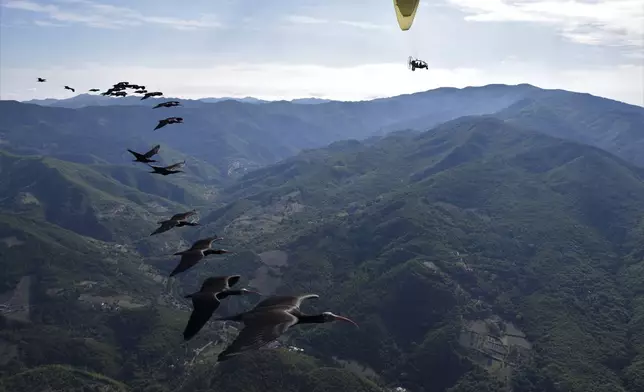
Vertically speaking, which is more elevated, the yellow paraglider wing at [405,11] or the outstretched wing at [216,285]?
the yellow paraglider wing at [405,11]

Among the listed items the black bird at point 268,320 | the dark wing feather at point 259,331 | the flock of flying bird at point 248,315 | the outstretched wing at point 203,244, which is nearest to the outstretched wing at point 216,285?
the flock of flying bird at point 248,315

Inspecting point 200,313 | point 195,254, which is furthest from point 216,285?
point 195,254

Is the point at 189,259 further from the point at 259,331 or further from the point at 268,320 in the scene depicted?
the point at 259,331

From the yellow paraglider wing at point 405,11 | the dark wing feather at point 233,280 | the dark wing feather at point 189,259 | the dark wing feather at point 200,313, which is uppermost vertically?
the yellow paraglider wing at point 405,11

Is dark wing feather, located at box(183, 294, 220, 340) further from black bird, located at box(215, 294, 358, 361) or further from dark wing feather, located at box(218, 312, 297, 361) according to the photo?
dark wing feather, located at box(218, 312, 297, 361)

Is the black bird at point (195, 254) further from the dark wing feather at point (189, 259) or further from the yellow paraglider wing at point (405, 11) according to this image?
the yellow paraglider wing at point (405, 11)

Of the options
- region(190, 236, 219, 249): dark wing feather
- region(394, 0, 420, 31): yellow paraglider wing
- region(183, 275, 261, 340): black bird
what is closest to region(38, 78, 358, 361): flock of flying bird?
region(183, 275, 261, 340): black bird

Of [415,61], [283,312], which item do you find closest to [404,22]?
[283,312]
